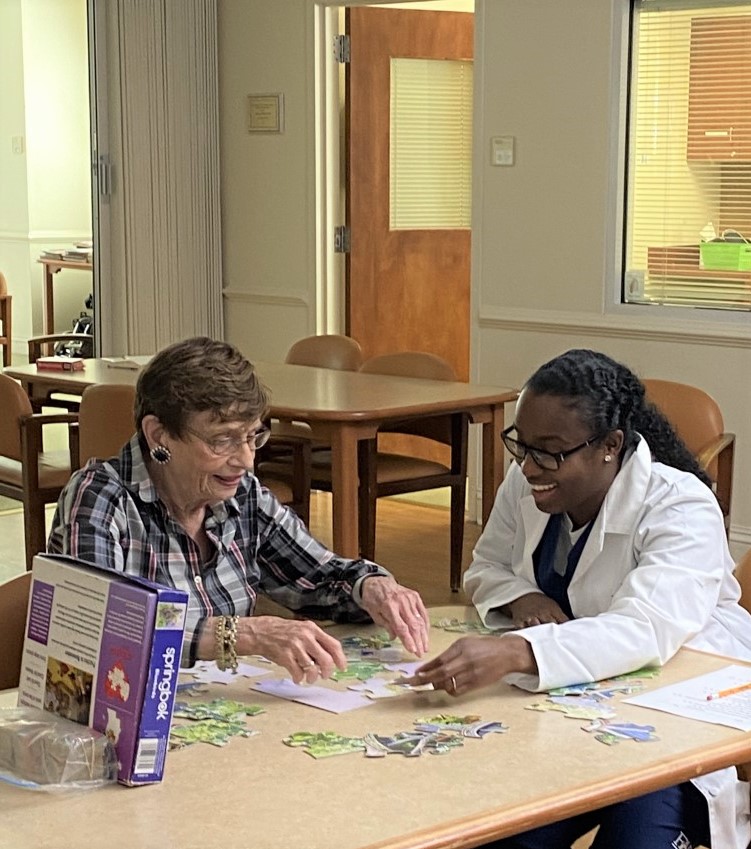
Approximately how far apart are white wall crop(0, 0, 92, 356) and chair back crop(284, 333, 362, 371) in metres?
4.35

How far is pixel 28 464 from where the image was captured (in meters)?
4.96

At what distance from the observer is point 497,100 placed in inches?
246

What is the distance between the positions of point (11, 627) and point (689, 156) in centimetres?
420

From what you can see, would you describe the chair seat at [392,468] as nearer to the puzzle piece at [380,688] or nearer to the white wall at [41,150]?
the puzzle piece at [380,688]

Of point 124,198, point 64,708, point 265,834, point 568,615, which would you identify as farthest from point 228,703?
point 124,198

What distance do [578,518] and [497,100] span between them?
155 inches

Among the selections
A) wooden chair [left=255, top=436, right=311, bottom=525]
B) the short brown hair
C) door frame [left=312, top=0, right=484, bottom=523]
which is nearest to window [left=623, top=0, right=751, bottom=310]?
door frame [left=312, top=0, right=484, bottom=523]

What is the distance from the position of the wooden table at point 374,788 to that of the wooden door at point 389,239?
5148 millimetres

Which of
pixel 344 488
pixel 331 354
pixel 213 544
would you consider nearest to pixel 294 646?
pixel 213 544

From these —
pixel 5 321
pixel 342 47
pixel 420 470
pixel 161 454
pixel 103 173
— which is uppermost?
pixel 342 47

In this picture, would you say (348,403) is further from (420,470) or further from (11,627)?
(11,627)

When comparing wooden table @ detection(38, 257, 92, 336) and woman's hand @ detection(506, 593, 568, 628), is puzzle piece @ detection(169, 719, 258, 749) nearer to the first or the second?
woman's hand @ detection(506, 593, 568, 628)

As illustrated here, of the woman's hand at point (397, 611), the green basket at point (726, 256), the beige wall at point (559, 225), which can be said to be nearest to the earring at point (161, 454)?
the woman's hand at point (397, 611)

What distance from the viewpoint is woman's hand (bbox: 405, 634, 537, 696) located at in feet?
7.04
